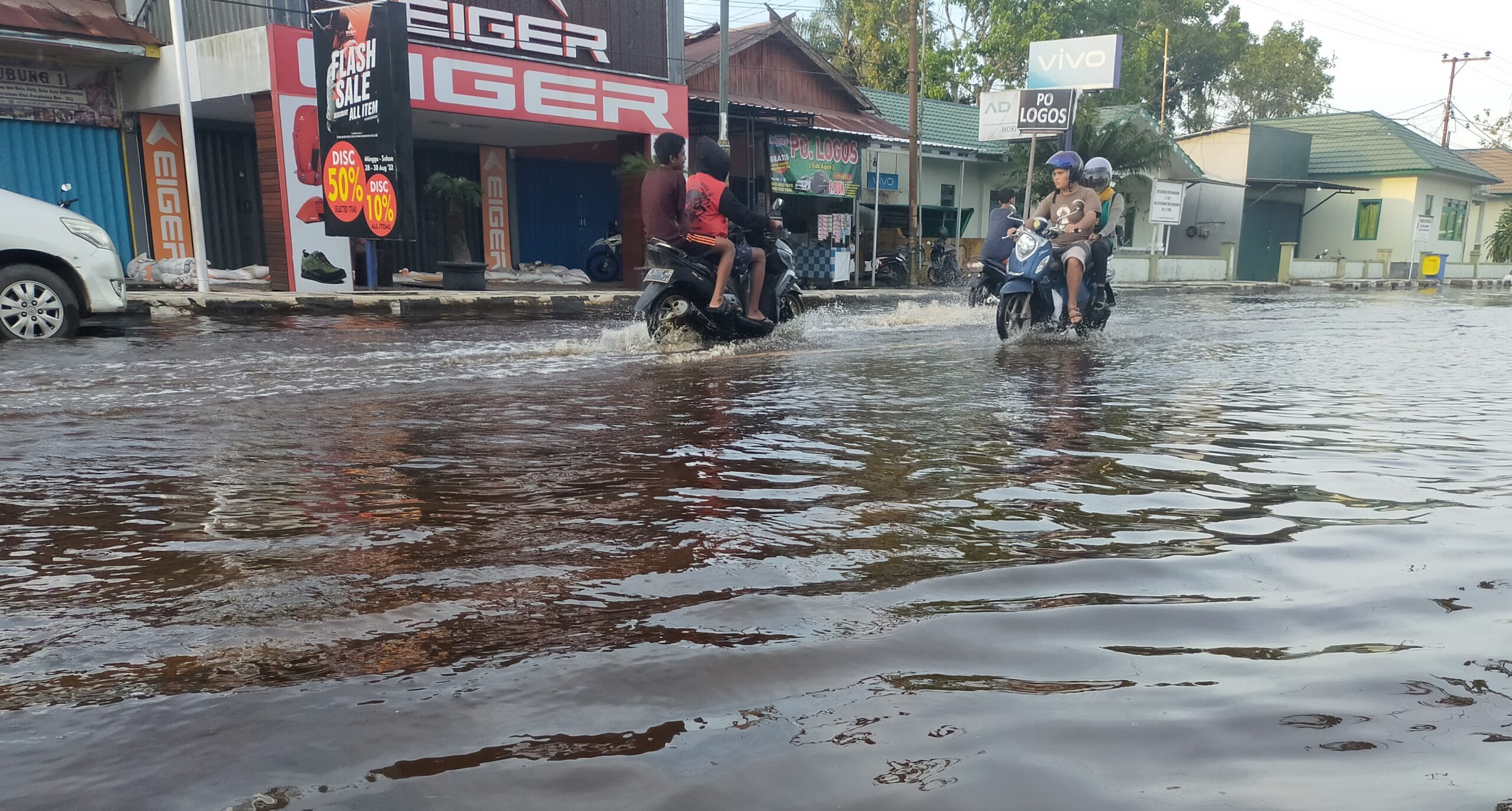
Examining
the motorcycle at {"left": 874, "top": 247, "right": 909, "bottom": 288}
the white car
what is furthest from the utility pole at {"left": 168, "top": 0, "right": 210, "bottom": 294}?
the motorcycle at {"left": 874, "top": 247, "right": 909, "bottom": 288}

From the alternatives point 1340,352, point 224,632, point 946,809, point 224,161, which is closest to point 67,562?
point 224,632

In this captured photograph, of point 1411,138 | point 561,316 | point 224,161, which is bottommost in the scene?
point 561,316

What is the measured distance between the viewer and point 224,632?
202 cm

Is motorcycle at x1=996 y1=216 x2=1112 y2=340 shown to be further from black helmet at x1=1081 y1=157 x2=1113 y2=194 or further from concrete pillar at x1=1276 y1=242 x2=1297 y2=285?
concrete pillar at x1=1276 y1=242 x2=1297 y2=285

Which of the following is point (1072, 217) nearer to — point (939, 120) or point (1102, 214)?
point (1102, 214)

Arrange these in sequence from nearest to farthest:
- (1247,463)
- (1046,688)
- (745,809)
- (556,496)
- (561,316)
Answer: (745,809) → (1046,688) → (556,496) → (1247,463) → (561,316)

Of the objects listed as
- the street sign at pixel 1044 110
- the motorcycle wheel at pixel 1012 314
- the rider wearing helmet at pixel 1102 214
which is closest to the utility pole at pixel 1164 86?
the street sign at pixel 1044 110

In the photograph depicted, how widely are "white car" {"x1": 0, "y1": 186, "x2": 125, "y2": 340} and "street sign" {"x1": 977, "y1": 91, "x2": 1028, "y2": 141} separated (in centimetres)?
1983

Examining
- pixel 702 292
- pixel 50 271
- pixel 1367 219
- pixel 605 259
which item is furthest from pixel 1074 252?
pixel 1367 219

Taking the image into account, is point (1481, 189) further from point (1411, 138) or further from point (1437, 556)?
point (1437, 556)

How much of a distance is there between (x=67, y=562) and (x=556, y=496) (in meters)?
1.30

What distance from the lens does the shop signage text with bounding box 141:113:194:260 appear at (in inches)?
615

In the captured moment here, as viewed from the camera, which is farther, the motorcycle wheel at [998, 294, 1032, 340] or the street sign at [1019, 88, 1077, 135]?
the street sign at [1019, 88, 1077, 135]

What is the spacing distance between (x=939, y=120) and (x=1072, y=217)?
21.0 metres
